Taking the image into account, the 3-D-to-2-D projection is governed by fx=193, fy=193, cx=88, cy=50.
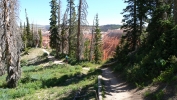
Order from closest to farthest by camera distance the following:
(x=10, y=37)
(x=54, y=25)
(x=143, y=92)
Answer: (x=143, y=92) → (x=10, y=37) → (x=54, y=25)

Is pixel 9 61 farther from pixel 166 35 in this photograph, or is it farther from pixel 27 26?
pixel 27 26

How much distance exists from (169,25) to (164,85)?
24.4 feet

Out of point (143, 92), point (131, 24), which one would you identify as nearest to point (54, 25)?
point (131, 24)

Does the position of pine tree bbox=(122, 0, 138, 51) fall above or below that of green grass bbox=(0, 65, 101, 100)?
above

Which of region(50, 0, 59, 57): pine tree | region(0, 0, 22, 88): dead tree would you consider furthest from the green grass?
region(50, 0, 59, 57): pine tree

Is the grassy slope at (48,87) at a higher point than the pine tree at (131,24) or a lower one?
lower

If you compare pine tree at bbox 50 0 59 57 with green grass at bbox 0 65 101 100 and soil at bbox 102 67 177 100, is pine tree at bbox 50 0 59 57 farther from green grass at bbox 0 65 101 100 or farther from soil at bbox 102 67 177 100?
soil at bbox 102 67 177 100

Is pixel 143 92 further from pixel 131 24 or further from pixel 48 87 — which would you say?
pixel 131 24

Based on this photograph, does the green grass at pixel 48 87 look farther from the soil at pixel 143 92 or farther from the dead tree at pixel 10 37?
the soil at pixel 143 92

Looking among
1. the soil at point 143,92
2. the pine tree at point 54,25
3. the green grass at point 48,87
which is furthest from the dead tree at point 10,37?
the pine tree at point 54,25

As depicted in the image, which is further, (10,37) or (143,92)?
(10,37)

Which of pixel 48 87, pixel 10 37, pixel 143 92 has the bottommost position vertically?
pixel 48 87

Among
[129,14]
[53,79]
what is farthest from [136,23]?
[53,79]

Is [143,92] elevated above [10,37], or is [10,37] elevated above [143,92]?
[10,37]
